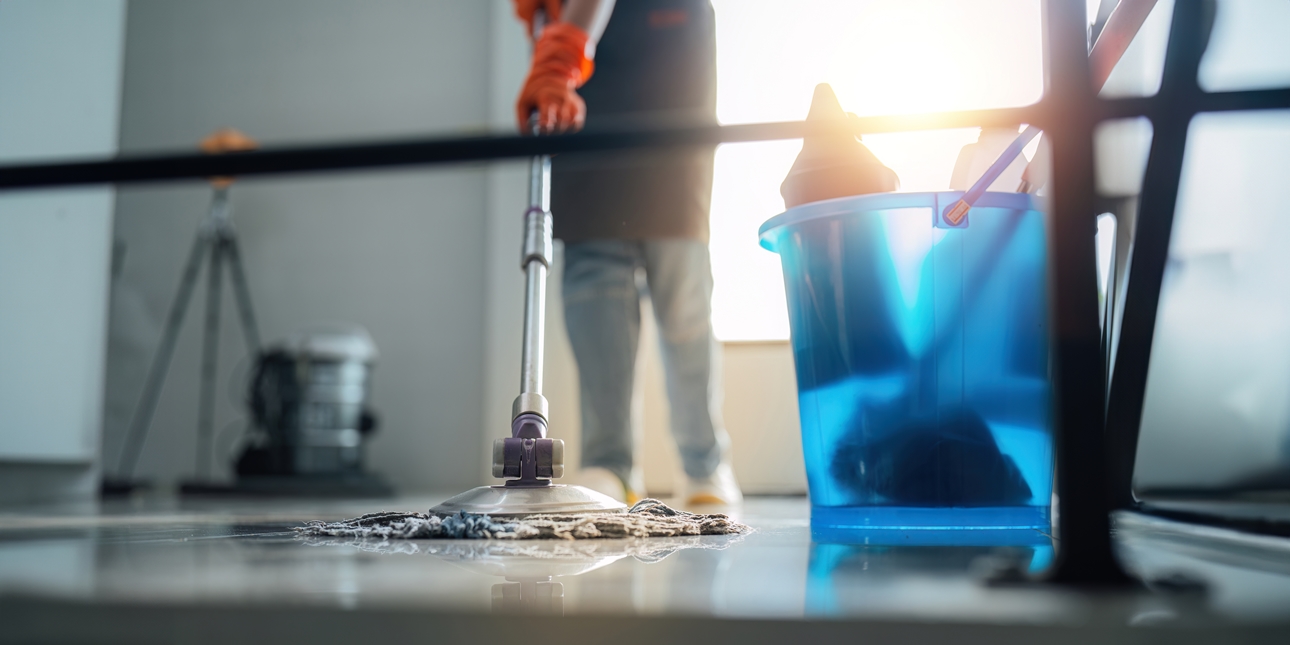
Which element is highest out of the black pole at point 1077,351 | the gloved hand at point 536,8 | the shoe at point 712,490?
the gloved hand at point 536,8

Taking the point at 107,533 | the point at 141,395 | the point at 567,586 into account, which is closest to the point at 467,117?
the point at 141,395

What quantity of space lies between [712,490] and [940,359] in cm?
95

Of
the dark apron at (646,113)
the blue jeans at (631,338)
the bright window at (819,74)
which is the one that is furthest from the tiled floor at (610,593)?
the bright window at (819,74)

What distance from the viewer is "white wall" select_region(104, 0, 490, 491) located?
9.76 feet

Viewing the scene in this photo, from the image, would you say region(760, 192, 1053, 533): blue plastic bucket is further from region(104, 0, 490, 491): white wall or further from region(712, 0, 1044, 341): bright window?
region(104, 0, 490, 491): white wall

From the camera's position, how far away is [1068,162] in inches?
15.4

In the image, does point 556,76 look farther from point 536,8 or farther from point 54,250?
point 54,250

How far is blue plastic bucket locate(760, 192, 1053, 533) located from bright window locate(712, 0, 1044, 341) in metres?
1.55

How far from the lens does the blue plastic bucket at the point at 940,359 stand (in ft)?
2.10

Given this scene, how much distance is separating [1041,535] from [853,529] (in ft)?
0.47

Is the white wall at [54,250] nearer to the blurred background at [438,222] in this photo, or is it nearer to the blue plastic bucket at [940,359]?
the blurred background at [438,222]

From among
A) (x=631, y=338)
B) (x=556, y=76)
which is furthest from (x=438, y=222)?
(x=556, y=76)

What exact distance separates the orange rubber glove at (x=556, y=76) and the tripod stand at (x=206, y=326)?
229cm

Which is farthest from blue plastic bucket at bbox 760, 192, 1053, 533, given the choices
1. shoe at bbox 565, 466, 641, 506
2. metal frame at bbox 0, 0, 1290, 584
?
shoe at bbox 565, 466, 641, 506
